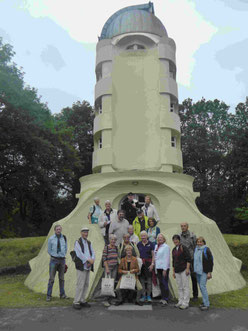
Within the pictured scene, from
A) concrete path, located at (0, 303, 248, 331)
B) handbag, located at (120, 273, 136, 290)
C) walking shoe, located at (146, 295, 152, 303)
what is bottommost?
concrete path, located at (0, 303, 248, 331)

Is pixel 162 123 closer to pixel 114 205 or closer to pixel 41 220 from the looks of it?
pixel 114 205

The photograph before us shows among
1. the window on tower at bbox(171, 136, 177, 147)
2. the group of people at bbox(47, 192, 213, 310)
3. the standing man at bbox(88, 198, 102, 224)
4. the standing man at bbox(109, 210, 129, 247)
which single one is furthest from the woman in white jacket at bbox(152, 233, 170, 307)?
the window on tower at bbox(171, 136, 177, 147)


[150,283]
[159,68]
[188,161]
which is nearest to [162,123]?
[159,68]

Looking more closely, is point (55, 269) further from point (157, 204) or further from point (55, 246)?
point (157, 204)

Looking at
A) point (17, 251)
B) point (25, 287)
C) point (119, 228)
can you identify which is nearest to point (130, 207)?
point (119, 228)

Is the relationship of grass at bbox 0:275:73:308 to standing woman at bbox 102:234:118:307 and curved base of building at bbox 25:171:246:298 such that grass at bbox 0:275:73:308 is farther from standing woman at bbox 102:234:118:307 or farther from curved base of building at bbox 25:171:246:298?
standing woman at bbox 102:234:118:307

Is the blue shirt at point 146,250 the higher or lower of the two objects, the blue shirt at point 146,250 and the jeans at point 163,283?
the higher

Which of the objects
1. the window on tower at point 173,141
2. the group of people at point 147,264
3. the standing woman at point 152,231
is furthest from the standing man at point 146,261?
the window on tower at point 173,141

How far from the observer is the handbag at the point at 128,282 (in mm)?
8109

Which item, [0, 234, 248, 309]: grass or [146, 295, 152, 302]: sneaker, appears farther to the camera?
[0, 234, 248, 309]: grass

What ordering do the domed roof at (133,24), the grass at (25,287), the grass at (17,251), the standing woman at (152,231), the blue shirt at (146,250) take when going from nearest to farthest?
the blue shirt at (146,250) → the grass at (25,287) → the standing woman at (152,231) → the grass at (17,251) → the domed roof at (133,24)

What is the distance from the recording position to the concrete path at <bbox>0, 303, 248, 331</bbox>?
6695 mm

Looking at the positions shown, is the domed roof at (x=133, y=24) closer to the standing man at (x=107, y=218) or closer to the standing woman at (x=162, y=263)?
the standing man at (x=107, y=218)

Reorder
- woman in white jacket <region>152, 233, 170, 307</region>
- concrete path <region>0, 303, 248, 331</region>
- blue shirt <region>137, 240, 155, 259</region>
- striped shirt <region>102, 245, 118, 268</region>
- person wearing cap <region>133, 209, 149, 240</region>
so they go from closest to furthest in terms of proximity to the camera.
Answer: concrete path <region>0, 303, 248, 331</region>, woman in white jacket <region>152, 233, 170, 307</region>, striped shirt <region>102, 245, 118, 268</region>, blue shirt <region>137, 240, 155, 259</region>, person wearing cap <region>133, 209, 149, 240</region>
